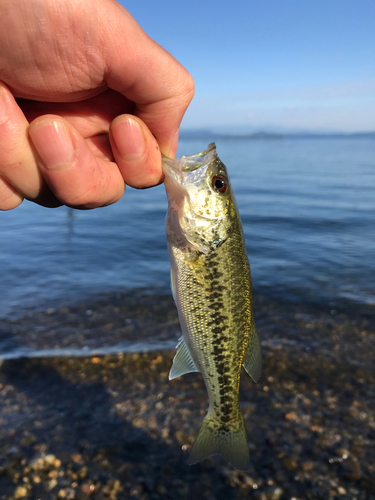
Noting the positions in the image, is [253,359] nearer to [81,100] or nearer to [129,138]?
[129,138]

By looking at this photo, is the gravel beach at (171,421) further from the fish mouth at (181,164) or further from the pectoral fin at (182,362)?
the fish mouth at (181,164)

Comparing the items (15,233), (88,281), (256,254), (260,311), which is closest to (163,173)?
(260,311)

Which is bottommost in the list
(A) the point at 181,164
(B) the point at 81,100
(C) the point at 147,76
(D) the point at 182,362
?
(D) the point at 182,362

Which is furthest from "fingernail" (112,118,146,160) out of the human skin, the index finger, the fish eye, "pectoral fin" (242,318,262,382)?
"pectoral fin" (242,318,262,382)

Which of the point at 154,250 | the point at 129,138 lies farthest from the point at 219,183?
the point at 154,250

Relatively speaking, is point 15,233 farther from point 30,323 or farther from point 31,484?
point 31,484

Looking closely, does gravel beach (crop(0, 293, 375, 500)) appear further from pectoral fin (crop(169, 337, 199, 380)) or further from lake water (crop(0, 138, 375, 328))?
lake water (crop(0, 138, 375, 328))
